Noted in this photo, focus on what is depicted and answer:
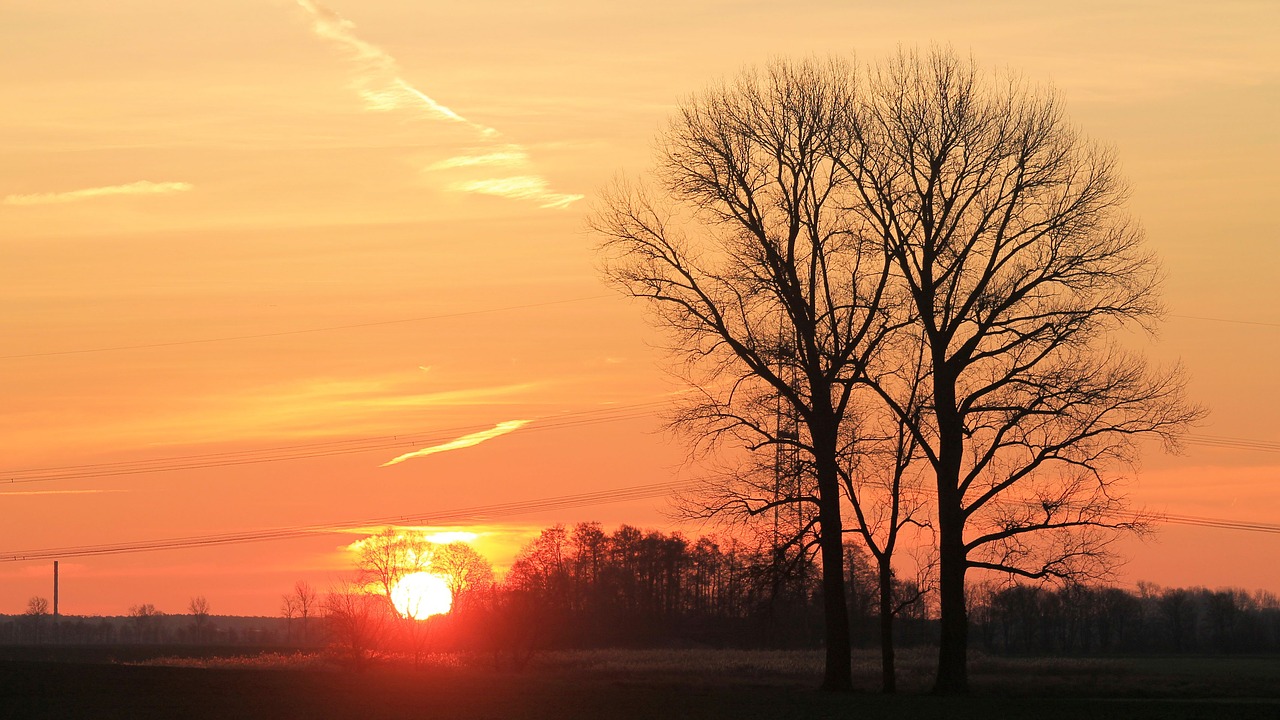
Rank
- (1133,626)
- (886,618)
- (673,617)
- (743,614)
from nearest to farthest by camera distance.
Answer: (886,618) < (743,614) < (673,617) < (1133,626)

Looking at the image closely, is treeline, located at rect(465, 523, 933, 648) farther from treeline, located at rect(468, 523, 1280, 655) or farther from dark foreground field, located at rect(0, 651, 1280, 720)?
dark foreground field, located at rect(0, 651, 1280, 720)

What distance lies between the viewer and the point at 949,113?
111 ft

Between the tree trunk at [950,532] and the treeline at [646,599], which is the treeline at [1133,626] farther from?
the tree trunk at [950,532]

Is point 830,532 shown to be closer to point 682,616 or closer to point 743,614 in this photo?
point 743,614

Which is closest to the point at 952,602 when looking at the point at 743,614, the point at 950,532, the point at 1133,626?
the point at 950,532

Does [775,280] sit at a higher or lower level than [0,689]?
higher

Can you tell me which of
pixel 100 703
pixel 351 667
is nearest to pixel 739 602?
pixel 100 703

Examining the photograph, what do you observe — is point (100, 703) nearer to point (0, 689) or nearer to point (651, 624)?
point (0, 689)

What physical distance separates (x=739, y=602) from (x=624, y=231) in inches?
418

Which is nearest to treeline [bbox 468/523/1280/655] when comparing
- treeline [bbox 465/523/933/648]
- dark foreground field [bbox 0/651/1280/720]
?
treeline [bbox 465/523/933/648]

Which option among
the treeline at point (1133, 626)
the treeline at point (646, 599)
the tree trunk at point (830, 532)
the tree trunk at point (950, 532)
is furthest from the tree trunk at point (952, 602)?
the treeline at point (1133, 626)

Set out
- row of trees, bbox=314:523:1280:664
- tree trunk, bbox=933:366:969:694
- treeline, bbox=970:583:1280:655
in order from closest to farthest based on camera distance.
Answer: tree trunk, bbox=933:366:969:694 < row of trees, bbox=314:523:1280:664 < treeline, bbox=970:583:1280:655

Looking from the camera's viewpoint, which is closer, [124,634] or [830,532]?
[830,532]

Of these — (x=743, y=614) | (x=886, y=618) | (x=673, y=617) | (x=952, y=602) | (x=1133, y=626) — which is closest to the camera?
(x=952, y=602)
